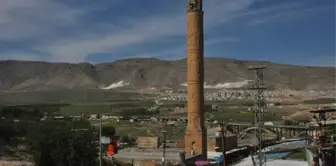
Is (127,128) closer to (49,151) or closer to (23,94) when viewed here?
(49,151)

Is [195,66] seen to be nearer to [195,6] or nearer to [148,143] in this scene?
[195,6]

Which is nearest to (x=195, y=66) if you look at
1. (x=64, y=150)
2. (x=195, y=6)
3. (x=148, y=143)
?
(x=195, y=6)

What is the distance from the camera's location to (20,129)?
6431 cm

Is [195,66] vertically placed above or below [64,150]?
above

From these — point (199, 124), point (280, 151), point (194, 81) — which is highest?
point (194, 81)

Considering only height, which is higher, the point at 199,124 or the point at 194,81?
the point at 194,81

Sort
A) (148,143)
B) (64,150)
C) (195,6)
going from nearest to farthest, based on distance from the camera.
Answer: (195,6), (64,150), (148,143)

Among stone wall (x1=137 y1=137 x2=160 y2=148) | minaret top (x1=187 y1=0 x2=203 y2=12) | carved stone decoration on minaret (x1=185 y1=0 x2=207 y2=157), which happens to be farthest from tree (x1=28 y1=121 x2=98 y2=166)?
minaret top (x1=187 y1=0 x2=203 y2=12)

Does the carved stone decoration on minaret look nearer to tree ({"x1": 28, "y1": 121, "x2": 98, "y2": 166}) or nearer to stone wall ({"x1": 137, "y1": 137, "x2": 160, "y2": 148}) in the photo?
tree ({"x1": 28, "y1": 121, "x2": 98, "y2": 166})

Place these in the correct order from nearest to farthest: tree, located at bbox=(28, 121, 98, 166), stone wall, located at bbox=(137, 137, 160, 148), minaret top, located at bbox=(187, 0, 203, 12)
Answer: minaret top, located at bbox=(187, 0, 203, 12)
tree, located at bbox=(28, 121, 98, 166)
stone wall, located at bbox=(137, 137, 160, 148)

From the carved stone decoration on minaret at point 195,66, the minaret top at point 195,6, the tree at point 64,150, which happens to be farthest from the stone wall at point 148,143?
the minaret top at point 195,6

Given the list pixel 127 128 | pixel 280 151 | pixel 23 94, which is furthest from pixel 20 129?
pixel 23 94

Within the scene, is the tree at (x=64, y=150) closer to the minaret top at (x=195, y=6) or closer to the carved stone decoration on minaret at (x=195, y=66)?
Result: the carved stone decoration on minaret at (x=195, y=66)

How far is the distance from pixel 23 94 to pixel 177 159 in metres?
175
